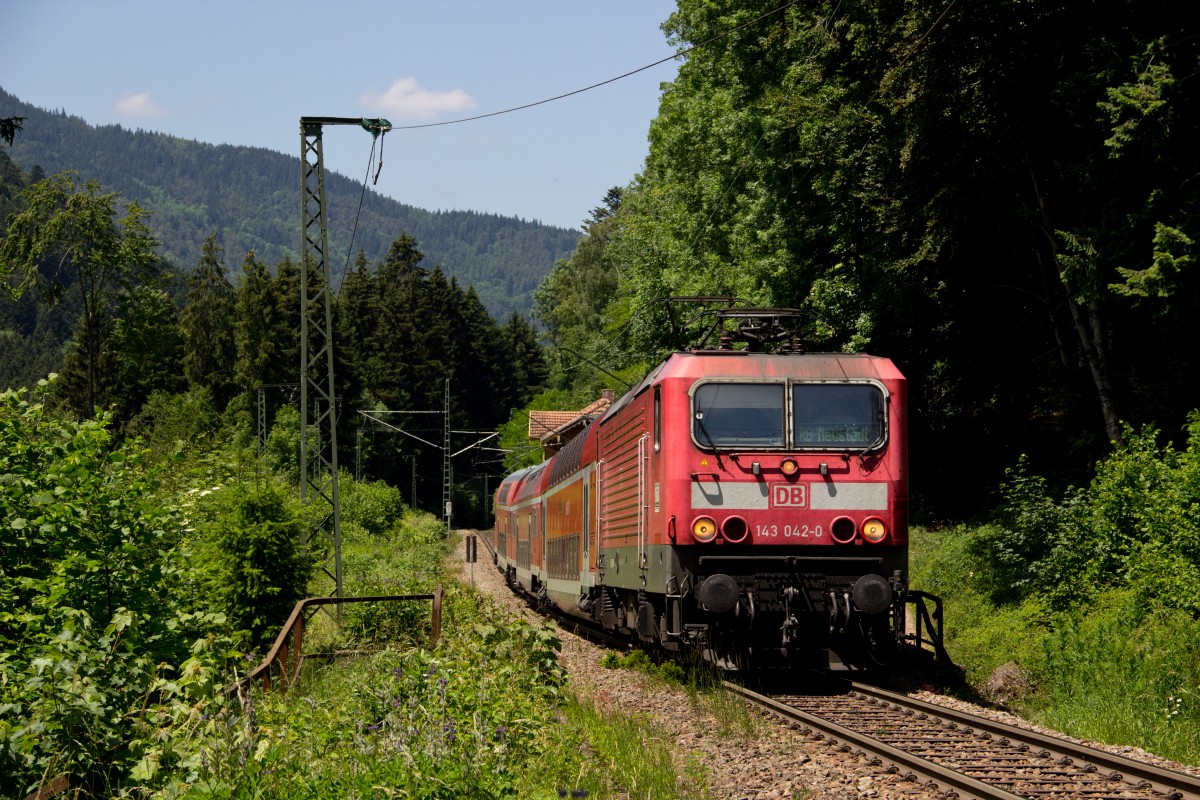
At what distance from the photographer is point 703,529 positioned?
12.3 meters

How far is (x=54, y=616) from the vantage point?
8672mm

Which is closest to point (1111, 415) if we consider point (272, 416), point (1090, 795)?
point (1090, 795)

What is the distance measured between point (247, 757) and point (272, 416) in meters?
69.3

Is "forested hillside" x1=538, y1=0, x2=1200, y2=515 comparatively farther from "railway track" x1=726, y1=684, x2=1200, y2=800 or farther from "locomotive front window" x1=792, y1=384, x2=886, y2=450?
"railway track" x1=726, y1=684, x2=1200, y2=800

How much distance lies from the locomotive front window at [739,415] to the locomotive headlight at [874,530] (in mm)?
1218

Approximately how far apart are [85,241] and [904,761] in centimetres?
5168

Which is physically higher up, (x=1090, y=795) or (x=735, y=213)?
(x=735, y=213)

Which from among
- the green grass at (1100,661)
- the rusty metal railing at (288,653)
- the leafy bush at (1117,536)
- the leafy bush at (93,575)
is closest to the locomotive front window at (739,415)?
the rusty metal railing at (288,653)

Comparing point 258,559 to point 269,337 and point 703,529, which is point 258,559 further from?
point 269,337

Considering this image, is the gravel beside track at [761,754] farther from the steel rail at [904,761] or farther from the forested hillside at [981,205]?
the forested hillside at [981,205]

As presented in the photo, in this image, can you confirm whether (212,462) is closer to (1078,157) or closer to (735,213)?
(1078,157)

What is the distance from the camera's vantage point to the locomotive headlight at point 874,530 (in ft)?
40.5

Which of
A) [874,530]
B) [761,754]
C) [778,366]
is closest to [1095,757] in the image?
[761,754]

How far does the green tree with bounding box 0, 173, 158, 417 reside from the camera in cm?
5038
